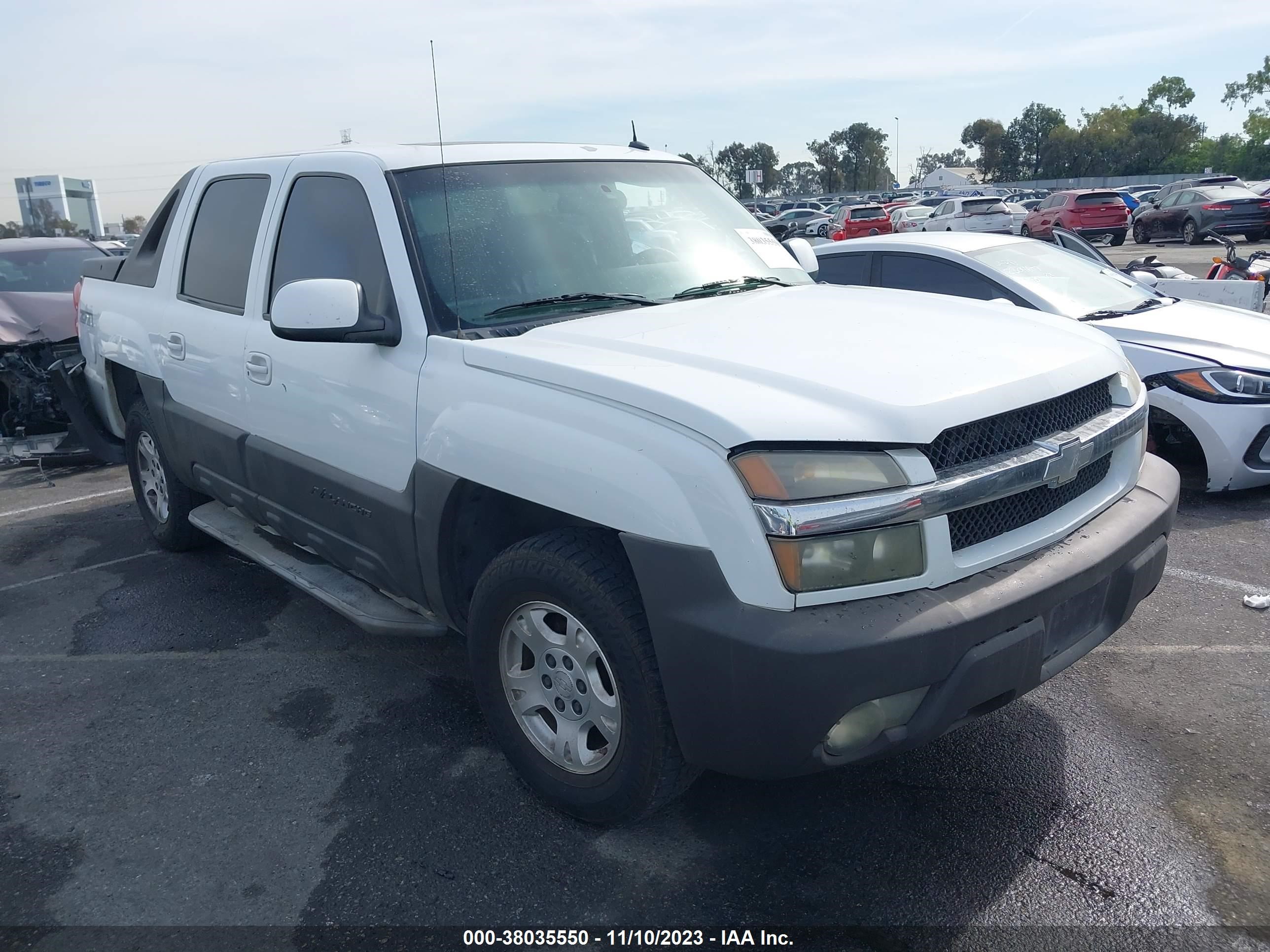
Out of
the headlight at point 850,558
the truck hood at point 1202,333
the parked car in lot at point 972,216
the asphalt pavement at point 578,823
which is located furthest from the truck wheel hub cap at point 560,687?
the parked car in lot at point 972,216

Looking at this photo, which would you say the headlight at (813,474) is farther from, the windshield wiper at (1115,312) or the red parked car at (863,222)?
the red parked car at (863,222)

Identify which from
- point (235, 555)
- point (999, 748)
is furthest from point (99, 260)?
point (999, 748)

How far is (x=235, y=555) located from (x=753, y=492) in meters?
4.15

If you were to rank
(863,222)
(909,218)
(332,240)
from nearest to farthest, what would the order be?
(332,240)
(909,218)
(863,222)

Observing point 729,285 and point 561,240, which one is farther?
point 729,285

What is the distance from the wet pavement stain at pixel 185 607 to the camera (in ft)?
14.7

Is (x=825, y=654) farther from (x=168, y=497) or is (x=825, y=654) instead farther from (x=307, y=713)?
(x=168, y=497)

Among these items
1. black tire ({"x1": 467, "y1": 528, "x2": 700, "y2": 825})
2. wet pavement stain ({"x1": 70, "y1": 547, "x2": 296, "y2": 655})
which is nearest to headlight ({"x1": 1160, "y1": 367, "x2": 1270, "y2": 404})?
black tire ({"x1": 467, "y1": 528, "x2": 700, "y2": 825})

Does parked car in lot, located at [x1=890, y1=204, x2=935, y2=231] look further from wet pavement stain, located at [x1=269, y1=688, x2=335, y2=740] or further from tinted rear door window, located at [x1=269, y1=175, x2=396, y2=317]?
wet pavement stain, located at [x1=269, y1=688, x2=335, y2=740]

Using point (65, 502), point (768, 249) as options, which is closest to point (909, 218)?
point (65, 502)

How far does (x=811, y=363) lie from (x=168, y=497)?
3.95m

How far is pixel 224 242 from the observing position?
14.4ft

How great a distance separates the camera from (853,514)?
2281mm

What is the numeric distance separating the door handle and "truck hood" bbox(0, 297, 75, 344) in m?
4.72
